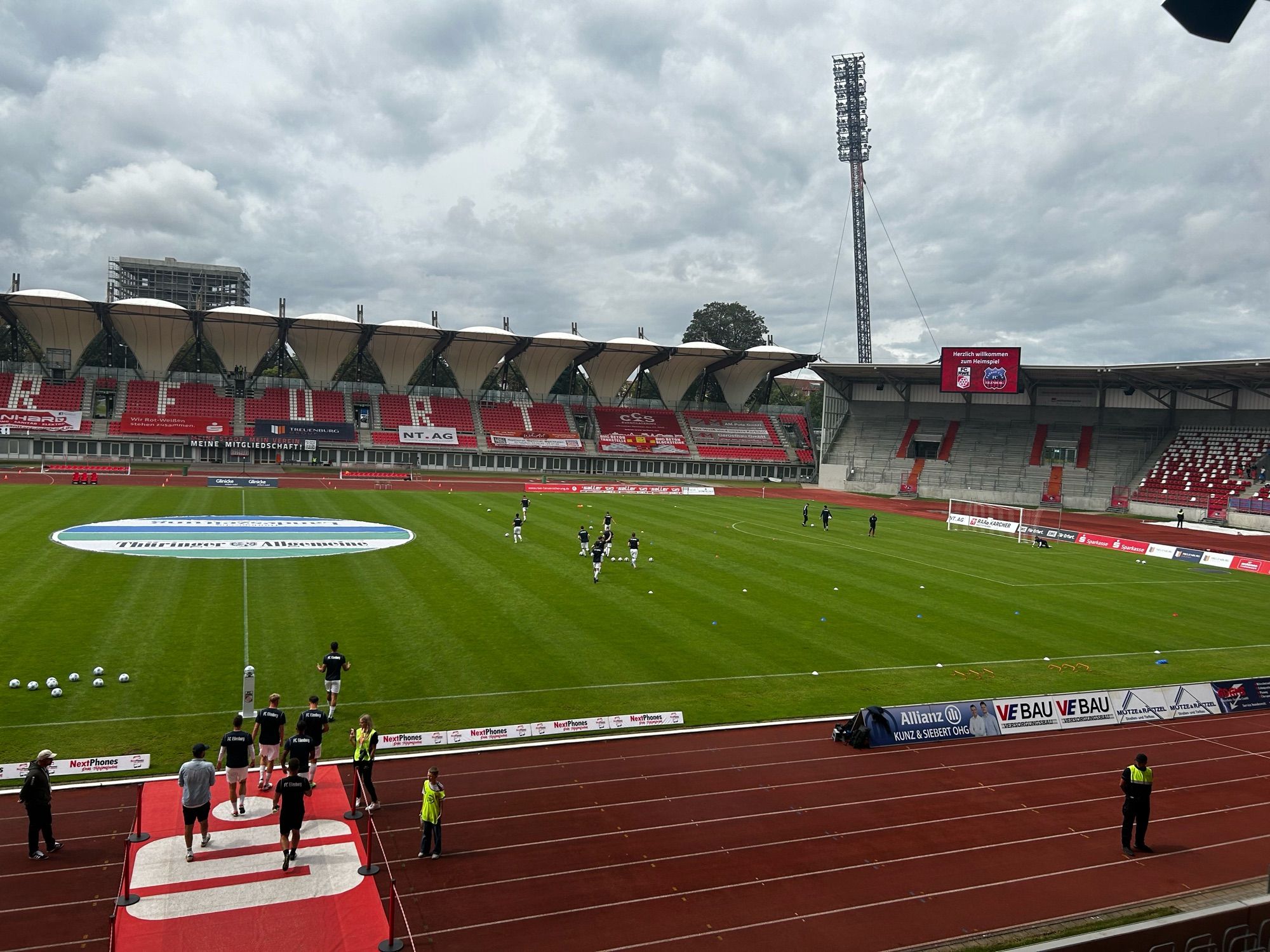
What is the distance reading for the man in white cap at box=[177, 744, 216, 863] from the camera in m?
9.66

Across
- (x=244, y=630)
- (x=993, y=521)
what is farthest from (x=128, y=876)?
(x=993, y=521)

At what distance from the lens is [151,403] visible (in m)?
71.2

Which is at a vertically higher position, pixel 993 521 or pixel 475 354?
pixel 475 354

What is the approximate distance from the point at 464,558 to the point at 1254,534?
153ft

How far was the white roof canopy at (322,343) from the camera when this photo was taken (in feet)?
240

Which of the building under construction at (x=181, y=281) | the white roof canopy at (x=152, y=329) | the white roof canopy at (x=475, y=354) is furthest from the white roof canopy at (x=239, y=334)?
the building under construction at (x=181, y=281)

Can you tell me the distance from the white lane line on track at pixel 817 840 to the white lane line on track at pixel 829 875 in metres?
0.05

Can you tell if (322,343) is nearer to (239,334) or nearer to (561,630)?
(239,334)

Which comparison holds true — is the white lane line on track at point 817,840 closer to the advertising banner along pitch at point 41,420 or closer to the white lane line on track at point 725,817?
the white lane line on track at point 725,817

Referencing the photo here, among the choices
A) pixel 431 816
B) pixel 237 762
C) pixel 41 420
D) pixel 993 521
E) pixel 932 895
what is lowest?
pixel 932 895

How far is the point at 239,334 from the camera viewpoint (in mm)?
74250

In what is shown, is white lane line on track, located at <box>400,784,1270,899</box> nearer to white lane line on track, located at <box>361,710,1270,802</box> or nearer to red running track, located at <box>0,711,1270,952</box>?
red running track, located at <box>0,711,1270,952</box>

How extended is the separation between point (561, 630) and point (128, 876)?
1194cm

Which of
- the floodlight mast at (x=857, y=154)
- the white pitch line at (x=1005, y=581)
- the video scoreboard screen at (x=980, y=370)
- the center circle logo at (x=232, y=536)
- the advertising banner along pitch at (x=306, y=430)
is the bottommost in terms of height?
the white pitch line at (x=1005, y=581)
